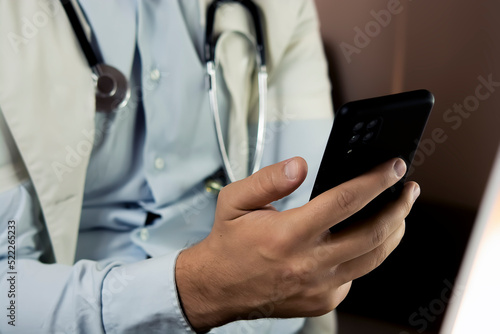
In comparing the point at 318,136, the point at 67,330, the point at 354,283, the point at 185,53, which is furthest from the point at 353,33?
the point at 67,330

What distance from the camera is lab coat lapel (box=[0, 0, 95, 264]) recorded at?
0.56 meters

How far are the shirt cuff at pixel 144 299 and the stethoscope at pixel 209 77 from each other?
205mm

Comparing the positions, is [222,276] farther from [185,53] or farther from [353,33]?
[353,33]

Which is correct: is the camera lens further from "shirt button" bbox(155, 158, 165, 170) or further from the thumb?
"shirt button" bbox(155, 158, 165, 170)

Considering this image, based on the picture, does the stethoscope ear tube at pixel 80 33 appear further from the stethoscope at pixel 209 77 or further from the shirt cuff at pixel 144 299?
the shirt cuff at pixel 144 299

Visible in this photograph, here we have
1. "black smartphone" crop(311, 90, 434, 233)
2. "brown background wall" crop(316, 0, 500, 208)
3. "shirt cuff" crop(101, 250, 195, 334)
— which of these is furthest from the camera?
"brown background wall" crop(316, 0, 500, 208)

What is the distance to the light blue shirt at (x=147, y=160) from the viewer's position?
601 mm

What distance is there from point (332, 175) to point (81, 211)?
0.42 meters

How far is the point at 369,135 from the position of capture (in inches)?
16.0

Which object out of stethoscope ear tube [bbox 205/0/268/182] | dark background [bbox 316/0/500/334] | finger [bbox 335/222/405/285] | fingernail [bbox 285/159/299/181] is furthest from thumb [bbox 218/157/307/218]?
dark background [bbox 316/0/500/334]

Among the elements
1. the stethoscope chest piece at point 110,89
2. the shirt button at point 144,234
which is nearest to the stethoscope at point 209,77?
the stethoscope chest piece at point 110,89

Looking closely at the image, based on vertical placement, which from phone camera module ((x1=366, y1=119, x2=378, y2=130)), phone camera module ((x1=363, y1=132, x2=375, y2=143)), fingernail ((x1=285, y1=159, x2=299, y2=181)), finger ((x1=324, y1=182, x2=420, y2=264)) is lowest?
finger ((x1=324, y1=182, x2=420, y2=264))

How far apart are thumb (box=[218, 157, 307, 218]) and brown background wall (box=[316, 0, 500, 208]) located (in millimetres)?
514

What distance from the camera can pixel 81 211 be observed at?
682mm
